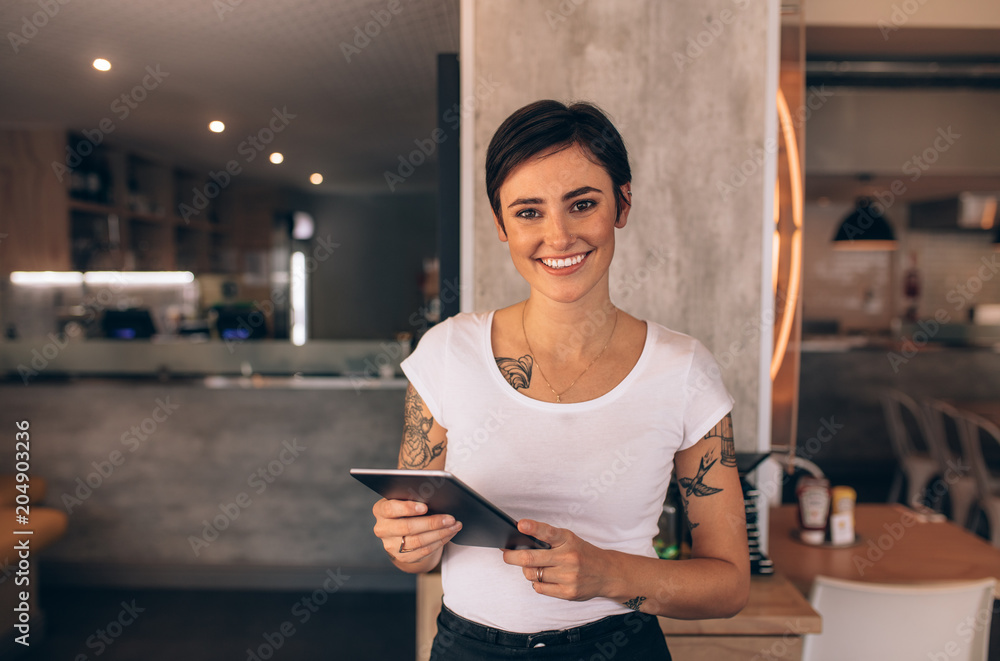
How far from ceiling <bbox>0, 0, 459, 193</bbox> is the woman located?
1983 mm

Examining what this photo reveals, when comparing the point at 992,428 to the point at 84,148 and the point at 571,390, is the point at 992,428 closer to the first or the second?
the point at 571,390

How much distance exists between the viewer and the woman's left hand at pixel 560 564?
862mm

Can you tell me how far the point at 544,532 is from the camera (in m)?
0.85

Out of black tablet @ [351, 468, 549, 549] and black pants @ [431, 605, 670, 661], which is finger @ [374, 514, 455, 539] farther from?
black pants @ [431, 605, 670, 661]

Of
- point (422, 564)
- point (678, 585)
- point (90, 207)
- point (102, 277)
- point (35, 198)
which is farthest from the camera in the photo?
point (102, 277)

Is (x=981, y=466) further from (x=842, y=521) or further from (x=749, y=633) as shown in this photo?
(x=749, y=633)

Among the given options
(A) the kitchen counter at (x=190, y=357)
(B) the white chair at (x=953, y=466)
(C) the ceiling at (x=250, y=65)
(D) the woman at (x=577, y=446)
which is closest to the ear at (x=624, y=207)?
(D) the woman at (x=577, y=446)

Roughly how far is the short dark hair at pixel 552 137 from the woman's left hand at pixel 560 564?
1.90 feet

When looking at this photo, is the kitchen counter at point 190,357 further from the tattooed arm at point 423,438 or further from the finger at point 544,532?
the finger at point 544,532

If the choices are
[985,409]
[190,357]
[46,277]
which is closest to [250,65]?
[190,357]

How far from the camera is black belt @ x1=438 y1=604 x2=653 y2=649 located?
99cm

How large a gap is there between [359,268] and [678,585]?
563 cm

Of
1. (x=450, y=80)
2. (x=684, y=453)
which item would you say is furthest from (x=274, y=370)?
(x=684, y=453)

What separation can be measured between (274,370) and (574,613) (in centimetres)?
340
